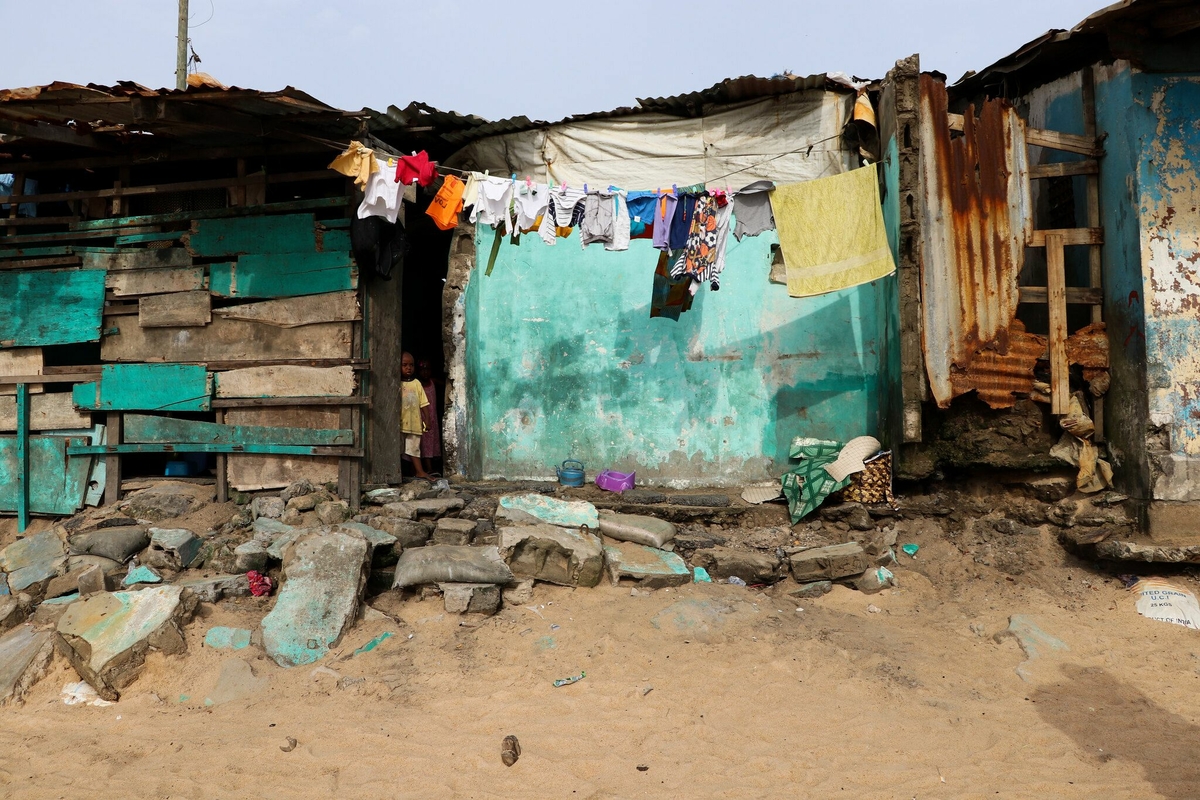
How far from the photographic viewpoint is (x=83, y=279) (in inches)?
291

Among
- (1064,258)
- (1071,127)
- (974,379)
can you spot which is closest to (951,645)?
(974,379)

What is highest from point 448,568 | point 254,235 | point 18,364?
point 254,235

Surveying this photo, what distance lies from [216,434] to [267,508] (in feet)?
3.06

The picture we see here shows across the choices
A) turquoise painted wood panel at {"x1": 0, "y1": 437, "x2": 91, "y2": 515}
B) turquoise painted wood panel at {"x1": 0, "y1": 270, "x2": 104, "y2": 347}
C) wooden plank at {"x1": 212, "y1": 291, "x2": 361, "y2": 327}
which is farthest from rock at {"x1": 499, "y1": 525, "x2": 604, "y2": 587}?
turquoise painted wood panel at {"x1": 0, "y1": 270, "x2": 104, "y2": 347}

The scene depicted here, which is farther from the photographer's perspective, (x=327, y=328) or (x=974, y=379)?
(x=327, y=328)

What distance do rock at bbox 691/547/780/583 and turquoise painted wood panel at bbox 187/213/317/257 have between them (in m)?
4.41

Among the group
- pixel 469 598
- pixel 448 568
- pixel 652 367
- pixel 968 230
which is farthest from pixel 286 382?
pixel 968 230

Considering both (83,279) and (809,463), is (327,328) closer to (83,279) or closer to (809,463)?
(83,279)

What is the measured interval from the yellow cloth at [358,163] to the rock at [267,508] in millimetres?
2764

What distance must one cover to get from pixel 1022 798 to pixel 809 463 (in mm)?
3601

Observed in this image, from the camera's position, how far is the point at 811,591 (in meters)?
6.01

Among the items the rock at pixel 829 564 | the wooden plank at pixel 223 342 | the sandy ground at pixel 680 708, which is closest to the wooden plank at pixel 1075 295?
the sandy ground at pixel 680 708

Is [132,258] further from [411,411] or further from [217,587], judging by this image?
[217,587]

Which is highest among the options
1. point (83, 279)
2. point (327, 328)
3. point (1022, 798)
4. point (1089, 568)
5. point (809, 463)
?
point (83, 279)
